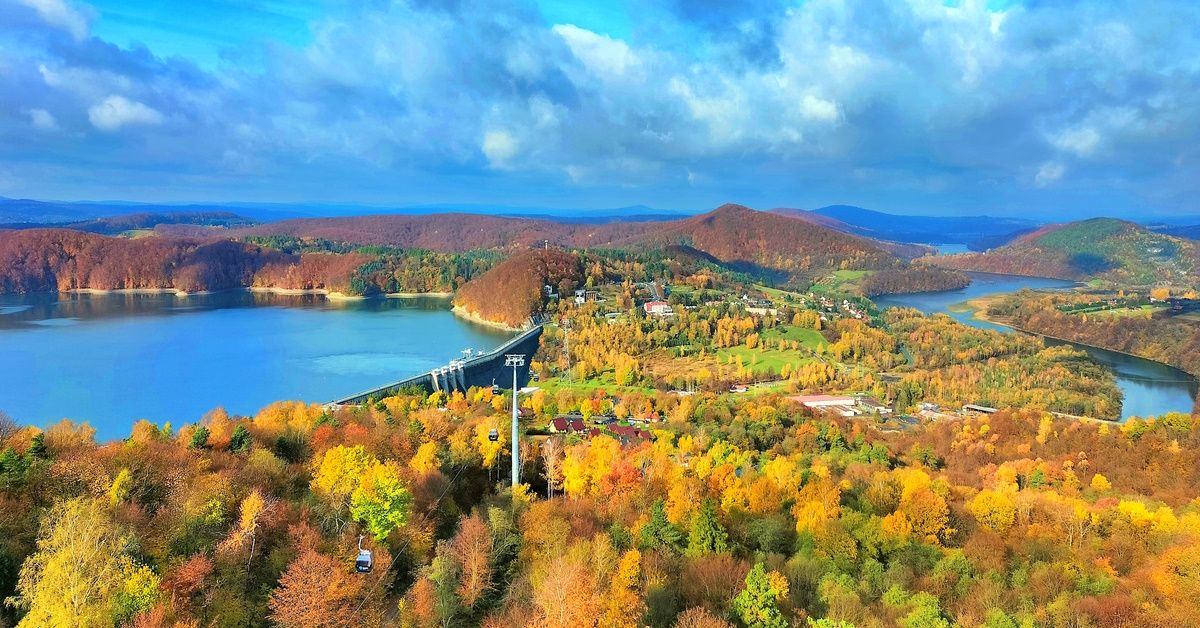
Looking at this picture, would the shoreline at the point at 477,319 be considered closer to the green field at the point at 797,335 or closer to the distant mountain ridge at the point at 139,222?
the green field at the point at 797,335

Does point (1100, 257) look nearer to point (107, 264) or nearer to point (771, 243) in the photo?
point (771, 243)

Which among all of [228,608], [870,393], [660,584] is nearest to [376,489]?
[228,608]

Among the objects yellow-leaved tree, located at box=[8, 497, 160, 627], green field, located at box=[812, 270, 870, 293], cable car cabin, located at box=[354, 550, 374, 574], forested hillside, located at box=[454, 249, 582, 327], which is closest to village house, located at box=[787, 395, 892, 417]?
cable car cabin, located at box=[354, 550, 374, 574]

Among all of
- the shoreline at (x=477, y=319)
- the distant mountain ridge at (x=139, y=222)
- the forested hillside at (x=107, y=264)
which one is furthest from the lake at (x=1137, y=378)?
the distant mountain ridge at (x=139, y=222)

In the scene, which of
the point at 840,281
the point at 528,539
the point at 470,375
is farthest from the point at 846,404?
the point at 840,281

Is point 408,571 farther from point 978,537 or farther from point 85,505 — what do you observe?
point 978,537

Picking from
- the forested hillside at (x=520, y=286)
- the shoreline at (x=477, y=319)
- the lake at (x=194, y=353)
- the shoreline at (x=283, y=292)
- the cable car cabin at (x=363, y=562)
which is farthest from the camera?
the shoreline at (x=283, y=292)

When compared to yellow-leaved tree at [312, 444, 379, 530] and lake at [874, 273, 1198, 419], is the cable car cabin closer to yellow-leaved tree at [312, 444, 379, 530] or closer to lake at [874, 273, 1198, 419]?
yellow-leaved tree at [312, 444, 379, 530]

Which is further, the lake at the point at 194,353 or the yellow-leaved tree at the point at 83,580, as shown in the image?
the lake at the point at 194,353
